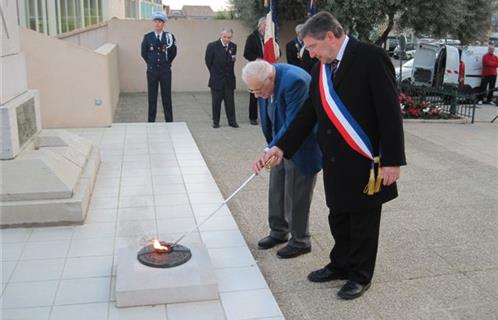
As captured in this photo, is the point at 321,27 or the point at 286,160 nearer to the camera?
the point at 321,27

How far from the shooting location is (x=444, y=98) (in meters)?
12.0

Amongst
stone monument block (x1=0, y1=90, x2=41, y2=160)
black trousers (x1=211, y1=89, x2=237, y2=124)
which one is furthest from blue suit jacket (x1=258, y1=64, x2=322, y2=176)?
black trousers (x1=211, y1=89, x2=237, y2=124)

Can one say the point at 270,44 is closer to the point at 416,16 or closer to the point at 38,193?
the point at 416,16

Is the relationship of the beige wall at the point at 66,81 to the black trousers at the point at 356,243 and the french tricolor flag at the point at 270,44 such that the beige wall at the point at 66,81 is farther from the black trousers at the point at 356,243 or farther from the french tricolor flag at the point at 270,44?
the black trousers at the point at 356,243

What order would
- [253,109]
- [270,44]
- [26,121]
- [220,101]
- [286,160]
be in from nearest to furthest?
[286,160] → [26,121] → [270,44] → [220,101] → [253,109]

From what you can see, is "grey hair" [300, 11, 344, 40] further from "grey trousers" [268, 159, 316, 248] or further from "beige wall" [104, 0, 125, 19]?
"beige wall" [104, 0, 125, 19]

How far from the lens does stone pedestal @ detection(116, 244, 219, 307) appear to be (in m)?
3.37

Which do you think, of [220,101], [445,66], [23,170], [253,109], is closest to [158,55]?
[220,101]

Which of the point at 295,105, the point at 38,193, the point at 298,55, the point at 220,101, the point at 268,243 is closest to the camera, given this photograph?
the point at 295,105

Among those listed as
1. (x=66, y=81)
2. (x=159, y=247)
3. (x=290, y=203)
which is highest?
(x=66, y=81)

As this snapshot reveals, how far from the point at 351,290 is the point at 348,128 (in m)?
1.08

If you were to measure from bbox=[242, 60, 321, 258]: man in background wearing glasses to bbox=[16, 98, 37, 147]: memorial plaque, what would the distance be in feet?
7.37

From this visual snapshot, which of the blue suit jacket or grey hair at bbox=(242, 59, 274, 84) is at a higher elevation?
grey hair at bbox=(242, 59, 274, 84)

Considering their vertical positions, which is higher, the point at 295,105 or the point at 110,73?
the point at 295,105
